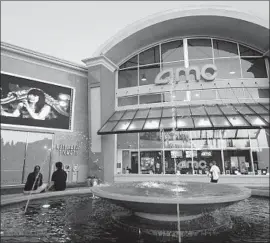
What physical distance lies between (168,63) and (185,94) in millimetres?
3110

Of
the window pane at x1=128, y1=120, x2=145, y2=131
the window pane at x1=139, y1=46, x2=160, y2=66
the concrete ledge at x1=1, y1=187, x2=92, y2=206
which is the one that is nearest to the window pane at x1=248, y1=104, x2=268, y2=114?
the window pane at x1=128, y1=120, x2=145, y2=131

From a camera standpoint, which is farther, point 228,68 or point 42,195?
point 228,68

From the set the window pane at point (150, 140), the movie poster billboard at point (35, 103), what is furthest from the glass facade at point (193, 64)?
the movie poster billboard at point (35, 103)

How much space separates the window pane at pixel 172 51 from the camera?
1606 centimetres

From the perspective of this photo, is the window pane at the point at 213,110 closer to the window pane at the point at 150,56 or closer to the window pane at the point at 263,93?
the window pane at the point at 263,93

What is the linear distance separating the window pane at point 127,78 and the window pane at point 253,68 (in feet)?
27.3

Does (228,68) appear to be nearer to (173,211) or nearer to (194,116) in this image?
(194,116)

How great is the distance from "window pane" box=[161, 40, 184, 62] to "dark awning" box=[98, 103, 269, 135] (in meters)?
4.37

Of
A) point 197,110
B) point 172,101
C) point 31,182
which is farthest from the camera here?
point 172,101

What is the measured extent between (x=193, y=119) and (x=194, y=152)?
267 centimetres

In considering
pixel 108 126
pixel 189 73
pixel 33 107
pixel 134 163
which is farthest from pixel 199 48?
pixel 33 107

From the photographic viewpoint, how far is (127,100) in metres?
16.4

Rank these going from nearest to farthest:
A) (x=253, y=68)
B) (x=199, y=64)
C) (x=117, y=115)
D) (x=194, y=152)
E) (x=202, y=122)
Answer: (x=202, y=122) → (x=194, y=152) → (x=253, y=68) → (x=199, y=64) → (x=117, y=115)

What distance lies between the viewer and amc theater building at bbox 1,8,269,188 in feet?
44.0
